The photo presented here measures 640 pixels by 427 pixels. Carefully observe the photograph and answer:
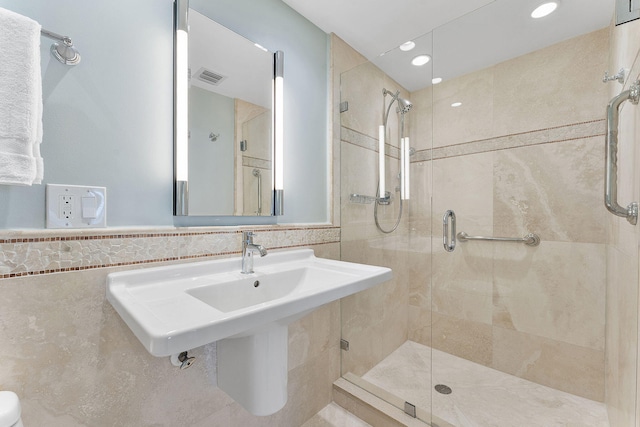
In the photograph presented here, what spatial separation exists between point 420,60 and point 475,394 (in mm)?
1976

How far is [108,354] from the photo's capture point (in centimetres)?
90

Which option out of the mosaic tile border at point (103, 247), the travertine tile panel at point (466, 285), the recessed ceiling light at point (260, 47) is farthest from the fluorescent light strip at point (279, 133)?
the travertine tile panel at point (466, 285)

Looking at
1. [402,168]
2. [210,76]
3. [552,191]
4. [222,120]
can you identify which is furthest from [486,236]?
[210,76]

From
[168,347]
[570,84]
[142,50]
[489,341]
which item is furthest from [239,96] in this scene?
[489,341]

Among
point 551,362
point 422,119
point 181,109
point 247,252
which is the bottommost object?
point 551,362

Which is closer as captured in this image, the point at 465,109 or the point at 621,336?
the point at 621,336

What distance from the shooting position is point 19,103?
2.28 ft

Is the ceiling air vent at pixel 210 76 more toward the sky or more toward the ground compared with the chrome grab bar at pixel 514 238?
more toward the sky

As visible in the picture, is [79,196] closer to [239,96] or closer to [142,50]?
[142,50]

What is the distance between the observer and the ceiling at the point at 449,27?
1.48 m

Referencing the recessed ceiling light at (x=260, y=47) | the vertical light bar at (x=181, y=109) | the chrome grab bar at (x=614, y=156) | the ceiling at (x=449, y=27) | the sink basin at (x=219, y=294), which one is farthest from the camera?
the ceiling at (x=449, y=27)

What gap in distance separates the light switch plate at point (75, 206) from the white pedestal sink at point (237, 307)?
0.19 meters

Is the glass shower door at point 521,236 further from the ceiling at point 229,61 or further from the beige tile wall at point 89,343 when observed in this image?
the beige tile wall at point 89,343

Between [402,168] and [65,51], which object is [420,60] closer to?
[402,168]
